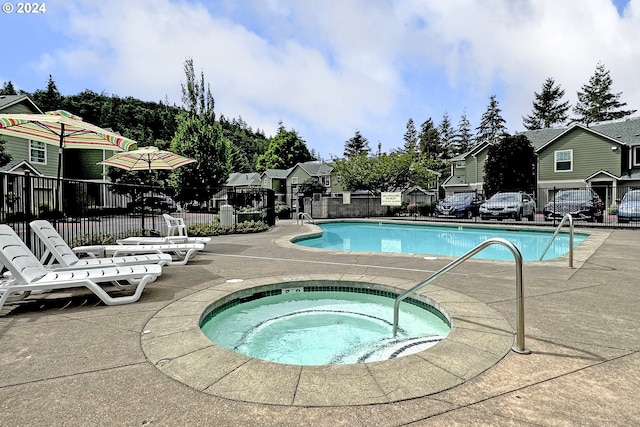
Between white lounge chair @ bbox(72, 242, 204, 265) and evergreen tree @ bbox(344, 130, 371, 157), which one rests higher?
evergreen tree @ bbox(344, 130, 371, 157)

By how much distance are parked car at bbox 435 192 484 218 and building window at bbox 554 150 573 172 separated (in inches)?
311

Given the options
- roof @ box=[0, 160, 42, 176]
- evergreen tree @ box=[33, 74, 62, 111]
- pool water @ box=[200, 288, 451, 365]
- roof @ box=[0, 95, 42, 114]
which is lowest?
pool water @ box=[200, 288, 451, 365]

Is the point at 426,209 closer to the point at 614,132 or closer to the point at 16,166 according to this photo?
the point at 614,132

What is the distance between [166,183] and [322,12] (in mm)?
23329

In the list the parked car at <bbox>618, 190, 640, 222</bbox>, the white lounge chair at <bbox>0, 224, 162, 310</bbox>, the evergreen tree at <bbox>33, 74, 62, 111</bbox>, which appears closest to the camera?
the white lounge chair at <bbox>0, 224, 162, 310</bbox>

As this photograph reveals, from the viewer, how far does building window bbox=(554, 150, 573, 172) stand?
24.1 metres

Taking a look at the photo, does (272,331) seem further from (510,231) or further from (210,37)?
(510,231)

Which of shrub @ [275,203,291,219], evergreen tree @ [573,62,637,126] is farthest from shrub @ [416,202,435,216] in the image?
evergreen tree @ [573,62,637,126]

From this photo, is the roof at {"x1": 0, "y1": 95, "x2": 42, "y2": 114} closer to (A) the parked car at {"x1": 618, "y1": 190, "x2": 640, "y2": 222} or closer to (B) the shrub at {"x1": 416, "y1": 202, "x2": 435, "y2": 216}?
(B) the shrub at {"x1": 416, "y1": 202, "x2": 435, "y2": 216}

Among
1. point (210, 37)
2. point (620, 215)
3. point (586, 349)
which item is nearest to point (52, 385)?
point (586, 349)

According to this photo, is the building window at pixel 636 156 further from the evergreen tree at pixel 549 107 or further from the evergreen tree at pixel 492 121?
the evergreen tree at pixel 492 121

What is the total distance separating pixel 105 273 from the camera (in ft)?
13.7

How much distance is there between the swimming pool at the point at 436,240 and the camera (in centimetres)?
1063

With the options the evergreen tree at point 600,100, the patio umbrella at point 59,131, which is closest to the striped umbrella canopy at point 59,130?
the patio umbrella at point 59,131
